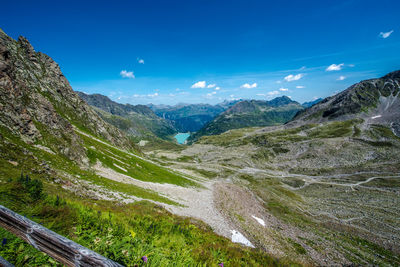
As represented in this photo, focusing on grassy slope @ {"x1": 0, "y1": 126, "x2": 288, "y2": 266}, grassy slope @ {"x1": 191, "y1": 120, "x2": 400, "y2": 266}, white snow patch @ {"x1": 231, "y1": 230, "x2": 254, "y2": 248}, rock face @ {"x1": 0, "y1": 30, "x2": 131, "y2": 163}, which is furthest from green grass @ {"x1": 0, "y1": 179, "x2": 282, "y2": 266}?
grassy slope @ {"x1": 191, "y1": 120, "x2": 400, "y2": 266}

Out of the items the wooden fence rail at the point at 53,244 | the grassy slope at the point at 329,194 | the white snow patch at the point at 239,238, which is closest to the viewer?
the wooden fence rail at the point at 53,244

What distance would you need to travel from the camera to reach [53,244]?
3.28 metres

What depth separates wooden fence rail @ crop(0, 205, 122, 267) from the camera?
2994mm

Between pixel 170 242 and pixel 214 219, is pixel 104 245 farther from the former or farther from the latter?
pixel 214 219

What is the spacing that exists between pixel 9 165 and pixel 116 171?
88.8ft

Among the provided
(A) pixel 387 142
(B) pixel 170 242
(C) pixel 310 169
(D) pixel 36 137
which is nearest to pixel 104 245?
(B) pixel 170 242

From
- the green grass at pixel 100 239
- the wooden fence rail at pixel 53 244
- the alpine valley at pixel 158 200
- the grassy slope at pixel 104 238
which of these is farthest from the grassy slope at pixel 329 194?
the wooden fence rail at pixel 53 244

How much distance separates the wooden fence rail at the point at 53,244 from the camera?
9.82ft

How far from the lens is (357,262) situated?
100.0ft

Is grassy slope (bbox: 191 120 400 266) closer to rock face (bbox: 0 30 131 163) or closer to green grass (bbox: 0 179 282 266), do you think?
green grass (bbox: 0 179 282 266)

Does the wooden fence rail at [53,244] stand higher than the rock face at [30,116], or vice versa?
the rock face at [30,116]

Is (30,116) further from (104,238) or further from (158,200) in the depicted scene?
(104,238)

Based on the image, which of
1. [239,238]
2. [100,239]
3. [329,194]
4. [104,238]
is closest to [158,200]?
[239,238]

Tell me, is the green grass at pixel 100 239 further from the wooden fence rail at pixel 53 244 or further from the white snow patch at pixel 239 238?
the white snow patch at pixel 239 238
